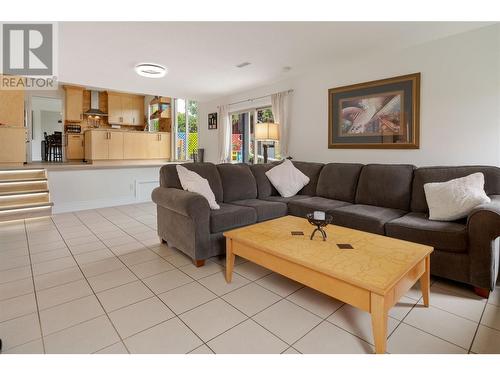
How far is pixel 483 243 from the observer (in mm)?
1915

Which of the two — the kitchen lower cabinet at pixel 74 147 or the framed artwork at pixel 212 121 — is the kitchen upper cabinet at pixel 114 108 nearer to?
the kitchen lower cabinet at pixel 74 147

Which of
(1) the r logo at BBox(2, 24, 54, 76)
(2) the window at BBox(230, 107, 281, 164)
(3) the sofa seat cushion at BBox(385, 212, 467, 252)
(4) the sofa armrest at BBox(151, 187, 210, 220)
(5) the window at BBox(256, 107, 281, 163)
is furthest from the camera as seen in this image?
(2) the window at BBox(230, 107, 281, 164)

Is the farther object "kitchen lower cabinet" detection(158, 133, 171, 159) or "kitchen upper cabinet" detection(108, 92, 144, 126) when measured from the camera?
"kitchen upper cabinet" detection(108, 92, 144, 126)

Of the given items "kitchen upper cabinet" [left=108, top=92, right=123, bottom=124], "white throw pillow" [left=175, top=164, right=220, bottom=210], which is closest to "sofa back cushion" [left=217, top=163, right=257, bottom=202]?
"white throw pillow" [left=175, top=164, right=220, bottom=210]

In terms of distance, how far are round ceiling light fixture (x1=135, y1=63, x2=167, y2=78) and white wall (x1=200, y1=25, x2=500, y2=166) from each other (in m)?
2.36

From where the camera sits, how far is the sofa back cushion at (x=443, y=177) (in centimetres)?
245

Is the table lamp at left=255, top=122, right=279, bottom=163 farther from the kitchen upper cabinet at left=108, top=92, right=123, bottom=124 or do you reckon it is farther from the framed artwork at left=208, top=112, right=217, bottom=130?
the kitchen upper cabinet at left=108, top=92, right=123, bottom=124

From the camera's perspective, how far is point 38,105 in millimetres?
9320

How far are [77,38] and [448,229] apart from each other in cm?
398

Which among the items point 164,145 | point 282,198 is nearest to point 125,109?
point 164,145

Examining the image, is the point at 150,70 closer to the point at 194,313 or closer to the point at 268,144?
the point at 268,144

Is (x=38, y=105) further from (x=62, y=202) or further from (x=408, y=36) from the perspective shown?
(x=408, y=36)

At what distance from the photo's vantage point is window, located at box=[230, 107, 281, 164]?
526 centimetres

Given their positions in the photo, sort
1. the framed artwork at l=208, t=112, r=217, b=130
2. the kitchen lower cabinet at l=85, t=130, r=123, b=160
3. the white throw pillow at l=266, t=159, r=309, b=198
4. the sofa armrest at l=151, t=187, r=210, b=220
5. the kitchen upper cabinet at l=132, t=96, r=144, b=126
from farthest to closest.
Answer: the kitchen upper cabinet at l=132, t=96, r=144, b=126
the kitchen lower cabinet at l=85, t=130, r=123, b=160
the framed artwork at l=208, t=112, r=217, b=130
the white throw pillow at l=266, t=159, r=309, b=198
the sofa armrest at l=151, t=187, r=210, b=220
